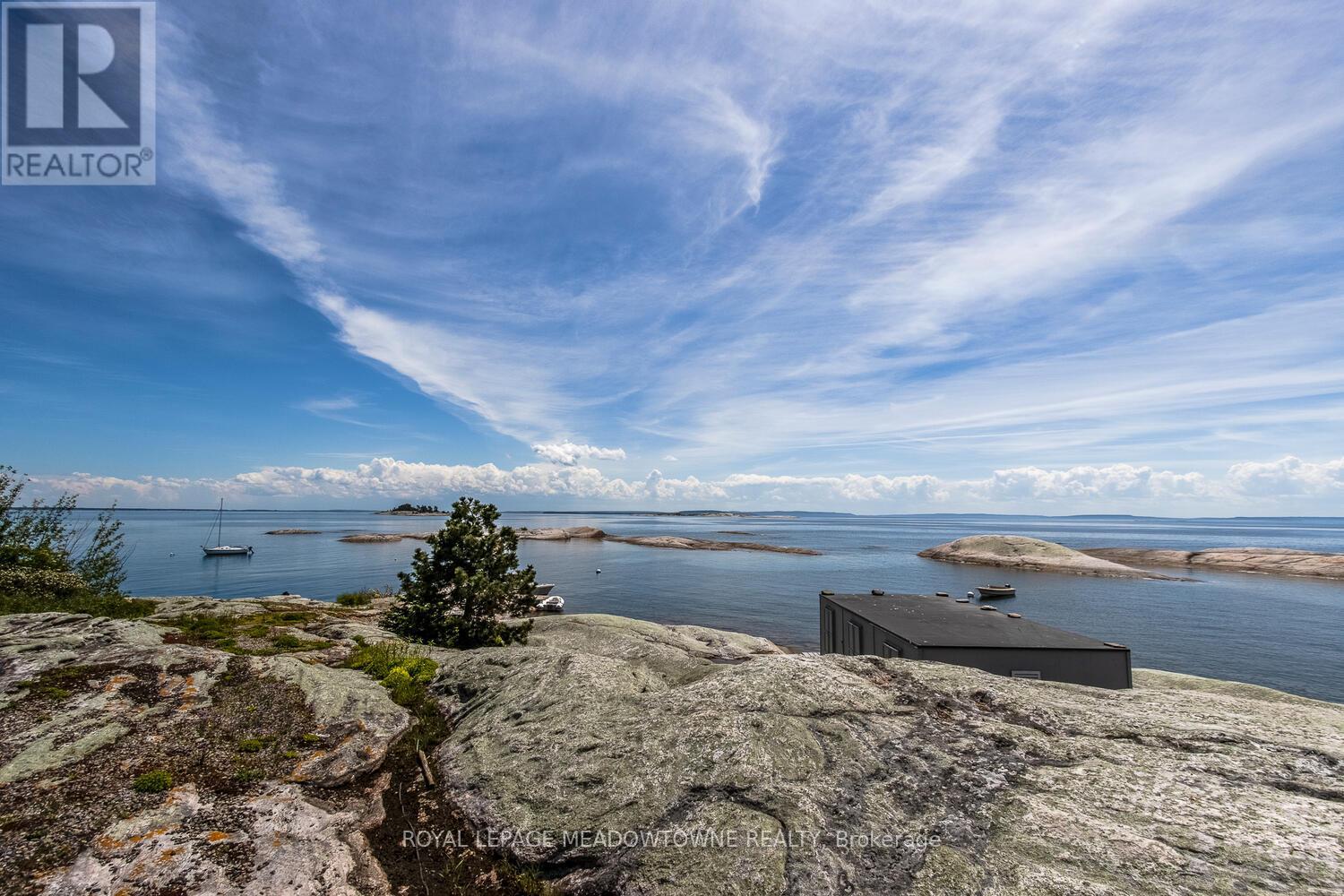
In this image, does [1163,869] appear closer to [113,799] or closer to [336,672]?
[113,799]

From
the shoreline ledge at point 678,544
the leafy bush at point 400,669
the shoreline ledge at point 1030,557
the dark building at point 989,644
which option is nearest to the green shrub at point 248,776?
the leafy bush at point 400,669

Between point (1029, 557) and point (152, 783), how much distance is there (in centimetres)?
13757

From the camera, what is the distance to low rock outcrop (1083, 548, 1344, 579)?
95875mm

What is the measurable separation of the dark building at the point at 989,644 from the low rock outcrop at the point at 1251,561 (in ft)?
403

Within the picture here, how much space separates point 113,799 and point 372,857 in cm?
444

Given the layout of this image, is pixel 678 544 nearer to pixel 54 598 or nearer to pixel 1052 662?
pixel 54 598

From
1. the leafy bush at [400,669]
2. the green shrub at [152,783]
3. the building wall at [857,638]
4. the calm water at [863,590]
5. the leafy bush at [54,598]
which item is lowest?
the calm water at [863,590]

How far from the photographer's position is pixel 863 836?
8.00 metres

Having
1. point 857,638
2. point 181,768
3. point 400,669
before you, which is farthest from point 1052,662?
point 181,768

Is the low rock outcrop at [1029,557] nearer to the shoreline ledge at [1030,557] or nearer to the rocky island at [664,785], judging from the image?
the shoreline ledge at [1030,557]

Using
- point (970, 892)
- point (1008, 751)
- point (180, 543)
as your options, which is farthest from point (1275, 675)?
point (180, 543)

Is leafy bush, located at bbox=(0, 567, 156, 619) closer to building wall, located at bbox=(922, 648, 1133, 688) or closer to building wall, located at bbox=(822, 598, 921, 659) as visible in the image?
building wall, located at bbox=(822, 598, 921, 659)

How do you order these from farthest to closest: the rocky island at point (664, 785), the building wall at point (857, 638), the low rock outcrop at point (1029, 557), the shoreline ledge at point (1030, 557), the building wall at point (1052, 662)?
the low rock outcrop at point (1029, 557) → the shoreline ledge at point (1030, 557) → the building wall at point (857, 638) → the building wall at point (1052, 662) → the rocky island at point (664, 785)

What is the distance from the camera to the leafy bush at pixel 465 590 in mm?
24281
